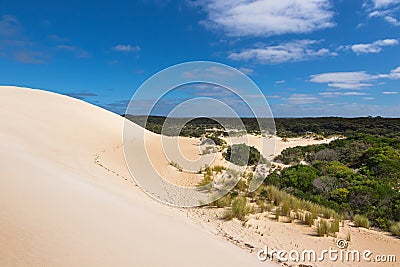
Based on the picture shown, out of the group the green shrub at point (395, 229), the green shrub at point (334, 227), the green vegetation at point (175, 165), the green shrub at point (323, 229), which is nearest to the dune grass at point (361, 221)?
the green shrub at point (395, 229)

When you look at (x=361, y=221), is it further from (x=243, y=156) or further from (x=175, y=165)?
(x=243, y=156)

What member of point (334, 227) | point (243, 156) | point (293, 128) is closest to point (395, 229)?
point (334, 227)

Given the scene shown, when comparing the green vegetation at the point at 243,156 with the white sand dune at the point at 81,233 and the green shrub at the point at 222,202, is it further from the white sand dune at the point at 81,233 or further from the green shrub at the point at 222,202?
the white sand dune at the point at 81,233
